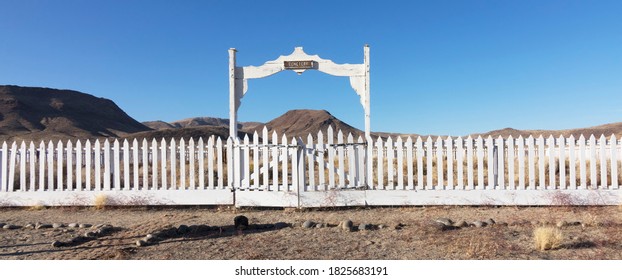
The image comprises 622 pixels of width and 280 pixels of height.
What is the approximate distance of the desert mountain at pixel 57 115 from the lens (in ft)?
220

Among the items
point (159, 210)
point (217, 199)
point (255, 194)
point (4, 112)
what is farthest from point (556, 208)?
point (4, 112)

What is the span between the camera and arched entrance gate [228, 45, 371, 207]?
29.3 ft

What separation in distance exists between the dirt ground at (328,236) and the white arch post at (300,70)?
2.48m

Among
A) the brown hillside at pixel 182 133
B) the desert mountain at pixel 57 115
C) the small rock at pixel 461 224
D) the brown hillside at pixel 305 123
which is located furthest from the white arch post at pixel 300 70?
the brown hillside at pixel 305 123

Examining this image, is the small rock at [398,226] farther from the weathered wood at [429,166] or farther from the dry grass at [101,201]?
the dry grass at [101,201]

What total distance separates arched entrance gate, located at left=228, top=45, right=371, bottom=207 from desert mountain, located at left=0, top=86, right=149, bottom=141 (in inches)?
2228

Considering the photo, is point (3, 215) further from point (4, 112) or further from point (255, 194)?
point (4, 112)

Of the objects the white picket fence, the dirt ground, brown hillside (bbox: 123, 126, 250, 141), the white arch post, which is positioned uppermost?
brown hillside (bbox: 123, 126, 250, 141)

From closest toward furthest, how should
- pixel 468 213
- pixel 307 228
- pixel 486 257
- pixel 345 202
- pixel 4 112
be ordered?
pixel 486 257 → pixel 307 228 → pixel 468 213 → pixel 345 202 → pixel 4 112

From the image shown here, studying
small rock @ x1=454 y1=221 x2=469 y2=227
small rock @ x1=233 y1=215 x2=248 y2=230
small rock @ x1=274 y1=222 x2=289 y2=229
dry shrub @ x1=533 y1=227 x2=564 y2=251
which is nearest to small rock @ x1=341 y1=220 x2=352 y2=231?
small rock @ x1=274 y1=222 x2=289 y2=229

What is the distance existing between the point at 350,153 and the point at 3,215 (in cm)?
729

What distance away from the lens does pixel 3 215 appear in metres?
9.02

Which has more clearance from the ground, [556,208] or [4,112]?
[4,112]

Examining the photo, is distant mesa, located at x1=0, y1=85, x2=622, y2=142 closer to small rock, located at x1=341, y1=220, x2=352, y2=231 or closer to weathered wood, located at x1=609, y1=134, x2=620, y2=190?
weathered wood, located at x1=609, y1=134, x2=620, y2=190
